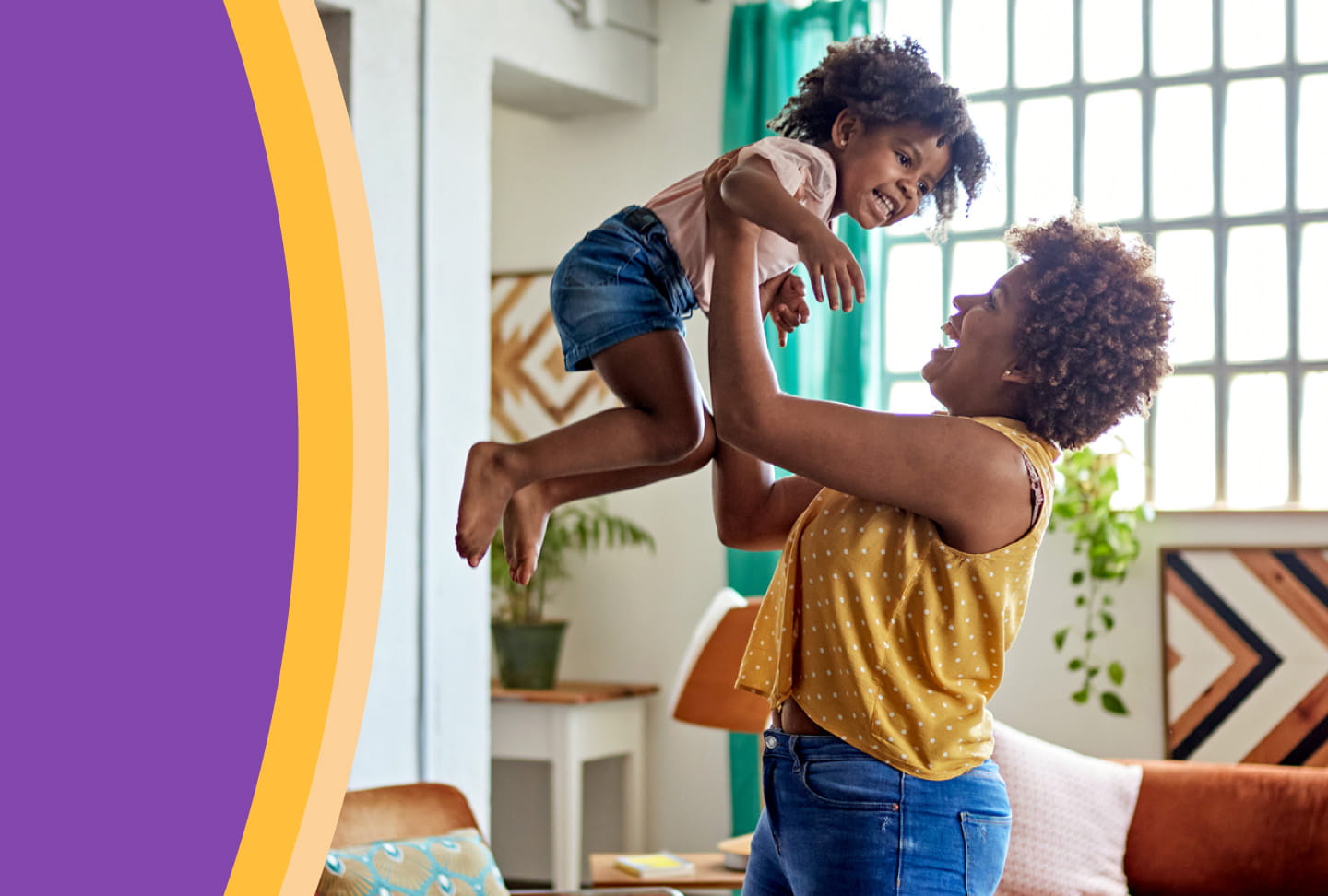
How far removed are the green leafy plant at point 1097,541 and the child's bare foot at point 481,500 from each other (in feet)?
9.11

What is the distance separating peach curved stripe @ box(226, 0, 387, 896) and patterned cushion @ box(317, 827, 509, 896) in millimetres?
1696

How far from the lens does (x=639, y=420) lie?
5.16ft

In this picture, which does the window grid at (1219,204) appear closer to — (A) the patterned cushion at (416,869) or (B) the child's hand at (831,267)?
(A) the patterned cushion at (416,869)

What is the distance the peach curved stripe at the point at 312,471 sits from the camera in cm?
78

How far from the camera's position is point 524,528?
1.63 meters

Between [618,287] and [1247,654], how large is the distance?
311cm

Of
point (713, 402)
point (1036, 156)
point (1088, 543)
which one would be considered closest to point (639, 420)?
point (713, 402)

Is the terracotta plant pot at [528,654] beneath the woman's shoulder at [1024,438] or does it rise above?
beneath

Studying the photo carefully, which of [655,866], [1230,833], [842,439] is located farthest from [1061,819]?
[842,439]

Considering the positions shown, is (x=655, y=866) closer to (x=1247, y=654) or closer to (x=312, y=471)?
(x=1247, y=654)

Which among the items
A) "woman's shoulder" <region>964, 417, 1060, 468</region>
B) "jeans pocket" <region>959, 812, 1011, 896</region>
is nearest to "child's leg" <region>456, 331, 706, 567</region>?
"woman's shoulder" <region>964, 417, 1060, 468</region>

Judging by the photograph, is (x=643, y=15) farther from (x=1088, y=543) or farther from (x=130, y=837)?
(x=130, y=837)

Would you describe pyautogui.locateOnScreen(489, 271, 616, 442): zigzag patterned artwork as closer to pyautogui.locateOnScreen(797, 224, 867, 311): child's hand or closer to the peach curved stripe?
pyautogui.locateOnScreen(797, 224, 867, 311): child's hand

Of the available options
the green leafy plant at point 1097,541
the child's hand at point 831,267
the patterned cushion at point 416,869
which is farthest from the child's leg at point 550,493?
the green leafy plant at point 1097,541
